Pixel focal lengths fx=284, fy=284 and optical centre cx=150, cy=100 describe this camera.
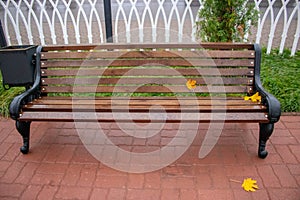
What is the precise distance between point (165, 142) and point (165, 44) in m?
0.96

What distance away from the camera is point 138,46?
9.18ft

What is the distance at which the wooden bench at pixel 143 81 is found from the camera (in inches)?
95.6

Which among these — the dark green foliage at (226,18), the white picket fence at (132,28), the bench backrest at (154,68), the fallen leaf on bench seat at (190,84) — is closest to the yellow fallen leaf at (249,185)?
the bench backrest at (154,68)

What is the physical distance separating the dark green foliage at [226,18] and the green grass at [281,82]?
797 millimetres

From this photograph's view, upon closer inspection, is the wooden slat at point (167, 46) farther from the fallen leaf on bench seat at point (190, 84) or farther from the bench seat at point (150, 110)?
the bench seat at point (150, 110)

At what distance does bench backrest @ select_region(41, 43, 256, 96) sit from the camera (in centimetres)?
273

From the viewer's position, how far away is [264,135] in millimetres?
2428

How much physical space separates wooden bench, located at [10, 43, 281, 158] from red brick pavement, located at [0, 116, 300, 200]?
19 centimetres

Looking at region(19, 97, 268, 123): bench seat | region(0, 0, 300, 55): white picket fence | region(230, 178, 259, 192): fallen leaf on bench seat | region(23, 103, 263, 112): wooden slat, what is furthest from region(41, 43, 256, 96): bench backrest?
region(0, 0, 300, 55): white picket fence

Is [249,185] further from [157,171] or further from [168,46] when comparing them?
[168,46]

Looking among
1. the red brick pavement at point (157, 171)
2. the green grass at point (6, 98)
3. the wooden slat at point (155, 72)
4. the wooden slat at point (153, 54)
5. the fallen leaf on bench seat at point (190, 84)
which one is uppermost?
the wooden slat at point (153, 54)

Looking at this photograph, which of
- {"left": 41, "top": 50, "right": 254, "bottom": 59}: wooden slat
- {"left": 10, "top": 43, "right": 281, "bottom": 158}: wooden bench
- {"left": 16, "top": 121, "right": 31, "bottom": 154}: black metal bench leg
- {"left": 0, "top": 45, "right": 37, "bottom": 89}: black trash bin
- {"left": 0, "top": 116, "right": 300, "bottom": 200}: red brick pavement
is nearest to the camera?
{"left": 0, "top": 116, "right": 300, "bottom": 200}: red brick pavement

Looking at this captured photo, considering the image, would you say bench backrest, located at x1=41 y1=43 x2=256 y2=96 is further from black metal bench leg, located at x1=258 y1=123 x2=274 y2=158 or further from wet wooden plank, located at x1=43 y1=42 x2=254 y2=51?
black metal bench leg, located at x1=258 y1=123 x2=274 y2=158

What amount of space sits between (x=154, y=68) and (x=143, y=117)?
0.64 m
